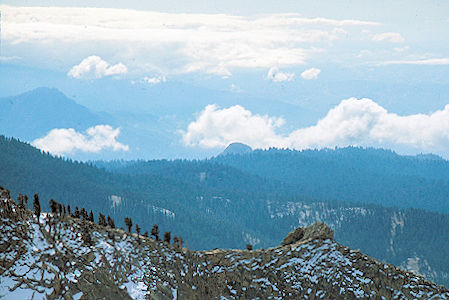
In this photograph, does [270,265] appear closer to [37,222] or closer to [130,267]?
[130,267]

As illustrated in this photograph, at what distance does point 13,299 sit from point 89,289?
5.20 metres

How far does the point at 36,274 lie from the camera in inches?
1415

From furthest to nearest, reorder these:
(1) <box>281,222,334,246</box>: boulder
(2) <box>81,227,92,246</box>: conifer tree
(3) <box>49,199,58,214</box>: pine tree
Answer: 1. (1) <box>281,222,334,246</box>: boulder
2. (3) <box>49,199,58,214</box>: pine tree
3. (2) <box>81,227,92,246</box>: conifer tree

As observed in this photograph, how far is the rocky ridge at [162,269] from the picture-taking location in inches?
1422

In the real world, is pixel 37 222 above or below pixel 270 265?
above

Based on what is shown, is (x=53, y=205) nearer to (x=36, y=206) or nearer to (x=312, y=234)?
(x=36, y=206)

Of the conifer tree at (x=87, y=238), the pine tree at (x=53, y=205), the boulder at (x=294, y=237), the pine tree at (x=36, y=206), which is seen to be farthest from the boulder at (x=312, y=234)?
the pine tree at (x=36, y=206)

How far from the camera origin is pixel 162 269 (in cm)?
4188

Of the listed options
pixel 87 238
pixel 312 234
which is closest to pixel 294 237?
pixel 312 234

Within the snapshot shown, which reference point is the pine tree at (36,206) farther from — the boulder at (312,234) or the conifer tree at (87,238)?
the boulder at (312,234)

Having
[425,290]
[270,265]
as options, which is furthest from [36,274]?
[425,290]

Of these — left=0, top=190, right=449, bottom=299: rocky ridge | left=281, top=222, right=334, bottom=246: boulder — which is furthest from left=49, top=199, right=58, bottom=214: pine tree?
left=281, top=222, right=334, bottom=246: boulder

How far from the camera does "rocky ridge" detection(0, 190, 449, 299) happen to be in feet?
119

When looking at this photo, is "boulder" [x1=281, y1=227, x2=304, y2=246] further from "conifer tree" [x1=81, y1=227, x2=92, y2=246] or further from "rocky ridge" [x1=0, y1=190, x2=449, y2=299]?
"conifer tree" [x1=81, y1=227, x2=92, y2=246]
